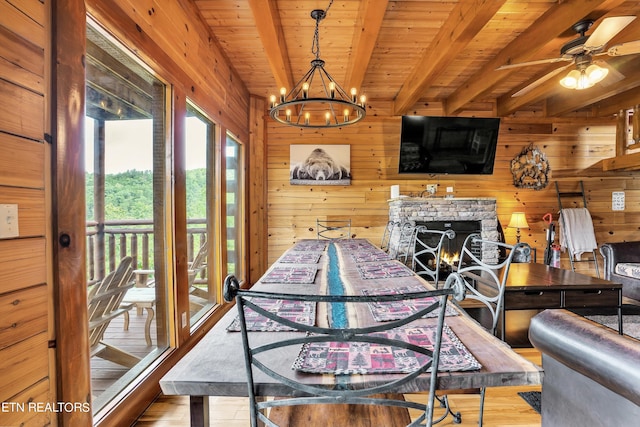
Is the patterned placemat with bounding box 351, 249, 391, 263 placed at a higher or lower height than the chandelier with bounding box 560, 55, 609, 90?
lower

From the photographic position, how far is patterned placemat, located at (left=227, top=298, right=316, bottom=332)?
1120mm

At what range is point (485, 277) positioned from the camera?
3.29 metres

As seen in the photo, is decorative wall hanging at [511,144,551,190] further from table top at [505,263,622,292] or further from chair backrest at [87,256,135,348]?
chair backrest at [87,256,135,348]

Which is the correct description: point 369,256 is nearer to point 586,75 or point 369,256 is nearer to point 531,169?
point 586,75

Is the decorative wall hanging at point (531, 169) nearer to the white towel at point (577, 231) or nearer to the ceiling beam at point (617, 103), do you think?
the white towel at point (577, 231)

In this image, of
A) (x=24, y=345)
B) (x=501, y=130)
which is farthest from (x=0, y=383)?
(x=501, y=130)

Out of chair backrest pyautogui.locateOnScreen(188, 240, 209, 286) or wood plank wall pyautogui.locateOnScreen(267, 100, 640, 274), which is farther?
wood plank wall pyautogui.locateOnScreen(267, 100, 640, 274)

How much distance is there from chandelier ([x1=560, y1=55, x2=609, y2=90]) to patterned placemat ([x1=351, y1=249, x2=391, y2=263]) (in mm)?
2325

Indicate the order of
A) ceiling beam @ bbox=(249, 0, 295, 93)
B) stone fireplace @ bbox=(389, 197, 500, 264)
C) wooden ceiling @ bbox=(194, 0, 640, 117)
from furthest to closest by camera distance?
stone fireplace @ bbox=(389, 197, 500, 264) → wooden ceiling @ bbox=(194, 0, 640, 117) → ceiling beam @ bbox=(249, 0, 295, 93)

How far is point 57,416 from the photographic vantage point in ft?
4.04

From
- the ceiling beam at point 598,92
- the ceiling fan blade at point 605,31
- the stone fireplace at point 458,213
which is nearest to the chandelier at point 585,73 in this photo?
the ceiling fan blade at point 605,31

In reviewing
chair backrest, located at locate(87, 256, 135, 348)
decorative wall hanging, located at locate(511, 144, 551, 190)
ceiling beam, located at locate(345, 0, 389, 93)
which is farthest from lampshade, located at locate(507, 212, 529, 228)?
chair backrest, located at locate(87, 256, 135, 348)

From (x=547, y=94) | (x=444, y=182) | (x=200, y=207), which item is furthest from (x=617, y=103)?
(x=200, y=207)

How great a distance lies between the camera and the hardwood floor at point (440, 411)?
183 centimetres
